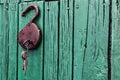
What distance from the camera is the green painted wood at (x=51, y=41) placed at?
6.52ft

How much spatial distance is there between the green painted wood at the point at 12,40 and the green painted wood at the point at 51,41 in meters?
0.27

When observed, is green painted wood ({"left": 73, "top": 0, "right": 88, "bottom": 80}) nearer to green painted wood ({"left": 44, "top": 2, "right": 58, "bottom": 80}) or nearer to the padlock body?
green painted wood ({"left": 44, "top": 2, "right": 58, "bottom": 80})

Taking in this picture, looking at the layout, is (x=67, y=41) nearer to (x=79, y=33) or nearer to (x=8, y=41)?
(x=79, y=33)

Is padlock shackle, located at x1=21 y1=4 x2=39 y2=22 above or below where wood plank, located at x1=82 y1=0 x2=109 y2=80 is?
above

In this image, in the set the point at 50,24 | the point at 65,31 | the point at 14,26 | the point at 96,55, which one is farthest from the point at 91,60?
the point at 14,26

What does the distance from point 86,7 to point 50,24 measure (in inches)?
11.2

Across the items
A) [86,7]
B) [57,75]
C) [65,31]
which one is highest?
[86,7]

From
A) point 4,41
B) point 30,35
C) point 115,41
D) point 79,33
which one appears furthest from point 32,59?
point 115,41

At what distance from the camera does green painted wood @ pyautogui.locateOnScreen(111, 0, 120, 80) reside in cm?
173

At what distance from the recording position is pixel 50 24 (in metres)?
2.01

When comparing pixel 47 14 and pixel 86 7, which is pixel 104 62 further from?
pixel 47 14

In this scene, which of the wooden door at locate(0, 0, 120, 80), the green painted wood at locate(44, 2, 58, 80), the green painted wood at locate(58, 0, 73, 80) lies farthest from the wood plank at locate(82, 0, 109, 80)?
the green painted wood at locate(44, 2, 58, 80)

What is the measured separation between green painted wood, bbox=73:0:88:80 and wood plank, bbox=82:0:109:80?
0.02 metres

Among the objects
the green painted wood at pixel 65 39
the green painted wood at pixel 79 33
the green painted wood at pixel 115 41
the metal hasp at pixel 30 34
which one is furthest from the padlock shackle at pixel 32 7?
the green painted wood at pixel 115 41
